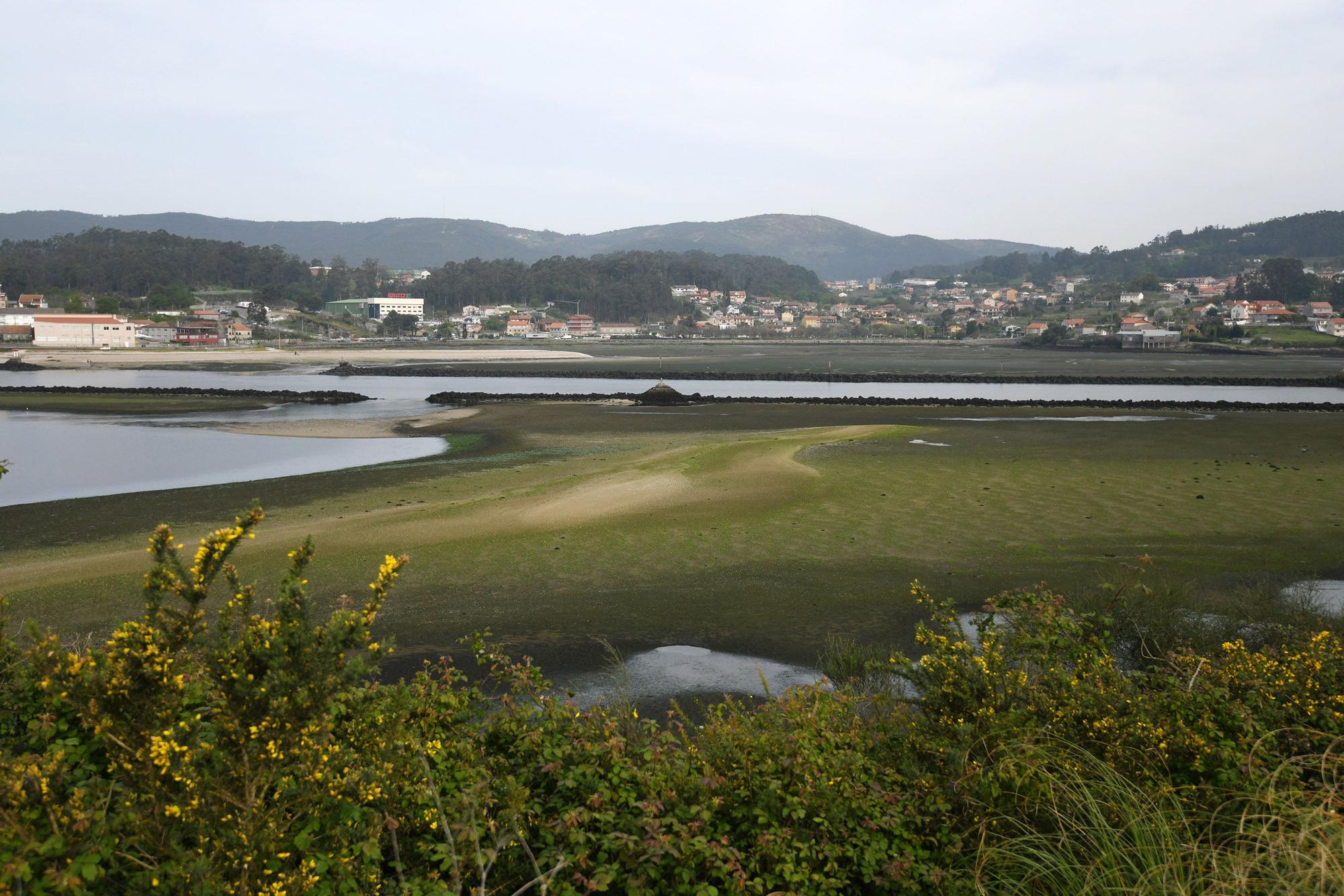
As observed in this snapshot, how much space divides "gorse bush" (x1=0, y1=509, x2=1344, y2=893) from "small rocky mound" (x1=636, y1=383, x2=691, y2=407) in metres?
36.2

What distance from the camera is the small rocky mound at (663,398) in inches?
1629

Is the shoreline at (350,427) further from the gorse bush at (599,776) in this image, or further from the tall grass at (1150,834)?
the tall grass at (1150,834)

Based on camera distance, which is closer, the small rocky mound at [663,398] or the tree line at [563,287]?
the small rocky mound at [663,398]

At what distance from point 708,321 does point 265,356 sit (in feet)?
313

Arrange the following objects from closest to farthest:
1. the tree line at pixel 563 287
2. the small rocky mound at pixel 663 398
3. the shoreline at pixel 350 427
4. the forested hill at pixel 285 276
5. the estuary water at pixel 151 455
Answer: the estuary water at pixel 151 455
the shoreline at pixel 350 427
the small rocky mound at pixel 663 398
the forested hill at pixel 285 276
the tree line at pixel 563 287

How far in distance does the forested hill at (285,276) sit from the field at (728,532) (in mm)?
136076

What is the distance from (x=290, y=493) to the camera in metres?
18.9

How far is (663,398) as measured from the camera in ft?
137

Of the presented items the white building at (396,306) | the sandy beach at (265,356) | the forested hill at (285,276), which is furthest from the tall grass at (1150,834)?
the forested hill at (285,276)

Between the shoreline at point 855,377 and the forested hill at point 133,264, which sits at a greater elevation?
the forested hill at point 133,264

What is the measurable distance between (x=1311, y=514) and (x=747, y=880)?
622 inches

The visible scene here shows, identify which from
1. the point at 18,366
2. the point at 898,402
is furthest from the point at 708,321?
the point at 898,402

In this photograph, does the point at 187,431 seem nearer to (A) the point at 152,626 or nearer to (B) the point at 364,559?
(B) the point at 364,559

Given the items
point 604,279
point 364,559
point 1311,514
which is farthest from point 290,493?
point 604,279
